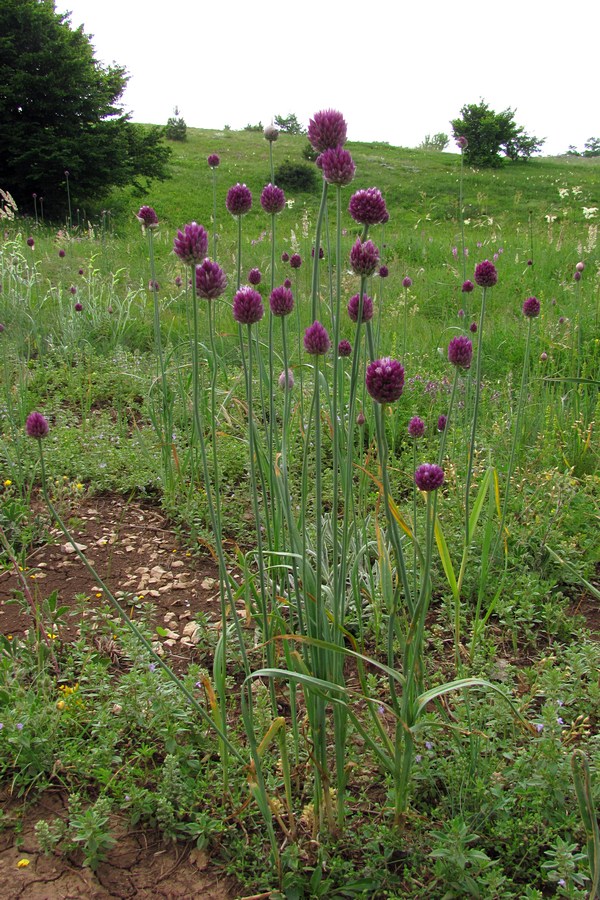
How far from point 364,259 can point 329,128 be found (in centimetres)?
38

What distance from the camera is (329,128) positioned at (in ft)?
4.28

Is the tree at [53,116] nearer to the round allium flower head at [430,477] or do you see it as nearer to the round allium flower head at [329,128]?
the round allium flower head at [329,128]

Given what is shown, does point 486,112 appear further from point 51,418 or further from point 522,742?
point 522,742

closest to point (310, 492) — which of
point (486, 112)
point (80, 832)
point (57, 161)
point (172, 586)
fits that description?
point (172, 586)

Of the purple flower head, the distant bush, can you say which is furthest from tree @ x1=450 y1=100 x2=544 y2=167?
the purple flower head

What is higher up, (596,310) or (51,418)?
(596,310)

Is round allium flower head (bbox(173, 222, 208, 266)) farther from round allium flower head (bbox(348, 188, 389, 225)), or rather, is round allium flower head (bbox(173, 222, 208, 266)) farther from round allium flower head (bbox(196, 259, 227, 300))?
round allium flower head (bbox(348, 188, 389, 225))

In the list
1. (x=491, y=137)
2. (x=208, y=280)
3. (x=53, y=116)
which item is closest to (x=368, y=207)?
(x=208, y=280)

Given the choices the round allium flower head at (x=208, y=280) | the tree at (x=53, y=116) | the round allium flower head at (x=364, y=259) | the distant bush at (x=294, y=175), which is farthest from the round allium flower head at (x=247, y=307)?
the distant bush at (x=294, y=175)

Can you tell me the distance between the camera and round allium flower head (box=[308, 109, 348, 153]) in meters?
1.30

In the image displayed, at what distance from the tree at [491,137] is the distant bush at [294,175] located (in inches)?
194

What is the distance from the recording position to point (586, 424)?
3039 millimetres

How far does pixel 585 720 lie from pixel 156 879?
41.0 inches

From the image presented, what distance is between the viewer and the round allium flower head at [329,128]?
1304mm
